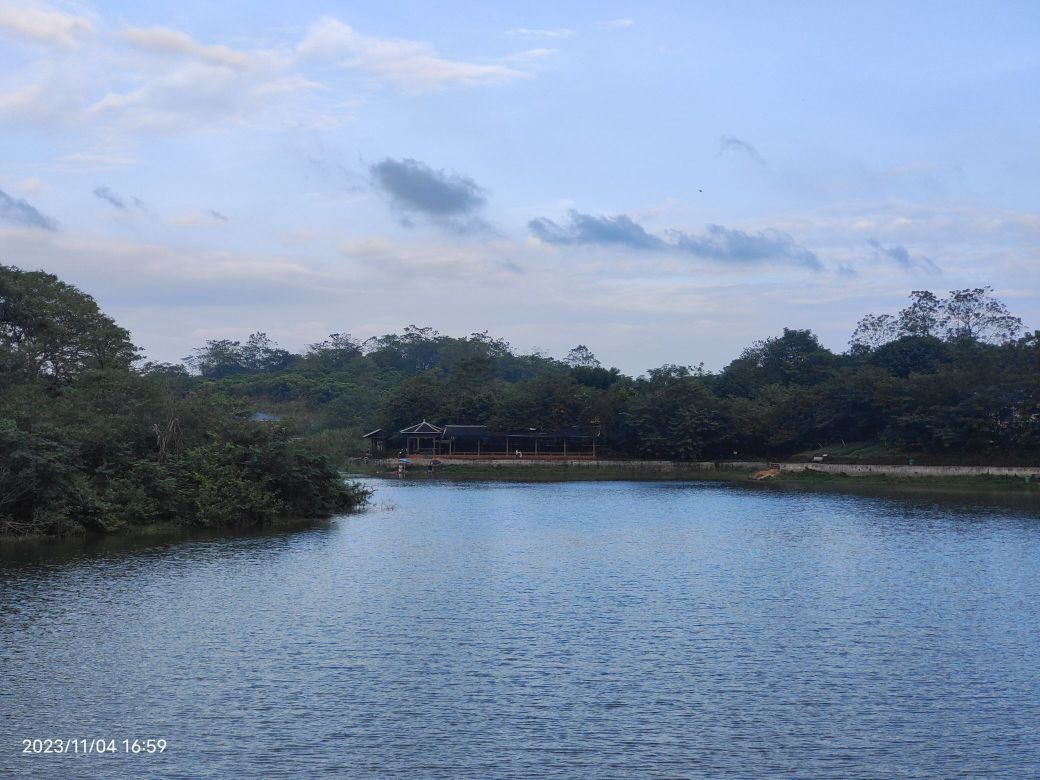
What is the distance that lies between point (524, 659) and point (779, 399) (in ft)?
209

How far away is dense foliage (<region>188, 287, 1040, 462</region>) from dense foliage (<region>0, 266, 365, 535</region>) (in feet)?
40.9

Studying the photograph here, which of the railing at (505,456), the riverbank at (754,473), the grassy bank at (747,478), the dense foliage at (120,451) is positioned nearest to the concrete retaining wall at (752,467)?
the riverbank at (754,473)

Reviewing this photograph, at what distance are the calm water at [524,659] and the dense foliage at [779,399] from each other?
26.4 meters

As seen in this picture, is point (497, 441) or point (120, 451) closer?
point (120, 451)

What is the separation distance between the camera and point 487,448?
3285 inches

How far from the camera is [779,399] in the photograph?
7750cm

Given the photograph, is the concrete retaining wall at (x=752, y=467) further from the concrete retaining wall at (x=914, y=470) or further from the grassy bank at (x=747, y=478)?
the grassy bank at (x=747, y=478)

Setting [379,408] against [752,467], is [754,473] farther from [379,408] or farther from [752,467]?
[379,408]

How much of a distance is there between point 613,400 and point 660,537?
47791 mm

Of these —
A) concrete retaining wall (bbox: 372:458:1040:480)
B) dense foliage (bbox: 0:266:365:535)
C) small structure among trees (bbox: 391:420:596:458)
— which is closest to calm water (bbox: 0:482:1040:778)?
dense foliage (bbox: 0:266:365:535)

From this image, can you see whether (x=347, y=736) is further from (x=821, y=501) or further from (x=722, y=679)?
(x=821, y=501)

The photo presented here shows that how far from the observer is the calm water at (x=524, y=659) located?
12.9m

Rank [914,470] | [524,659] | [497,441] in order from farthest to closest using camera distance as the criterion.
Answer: [497,441] → [914,470] → [524,659]

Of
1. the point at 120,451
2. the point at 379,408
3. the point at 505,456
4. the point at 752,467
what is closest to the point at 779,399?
the point at 752,467
